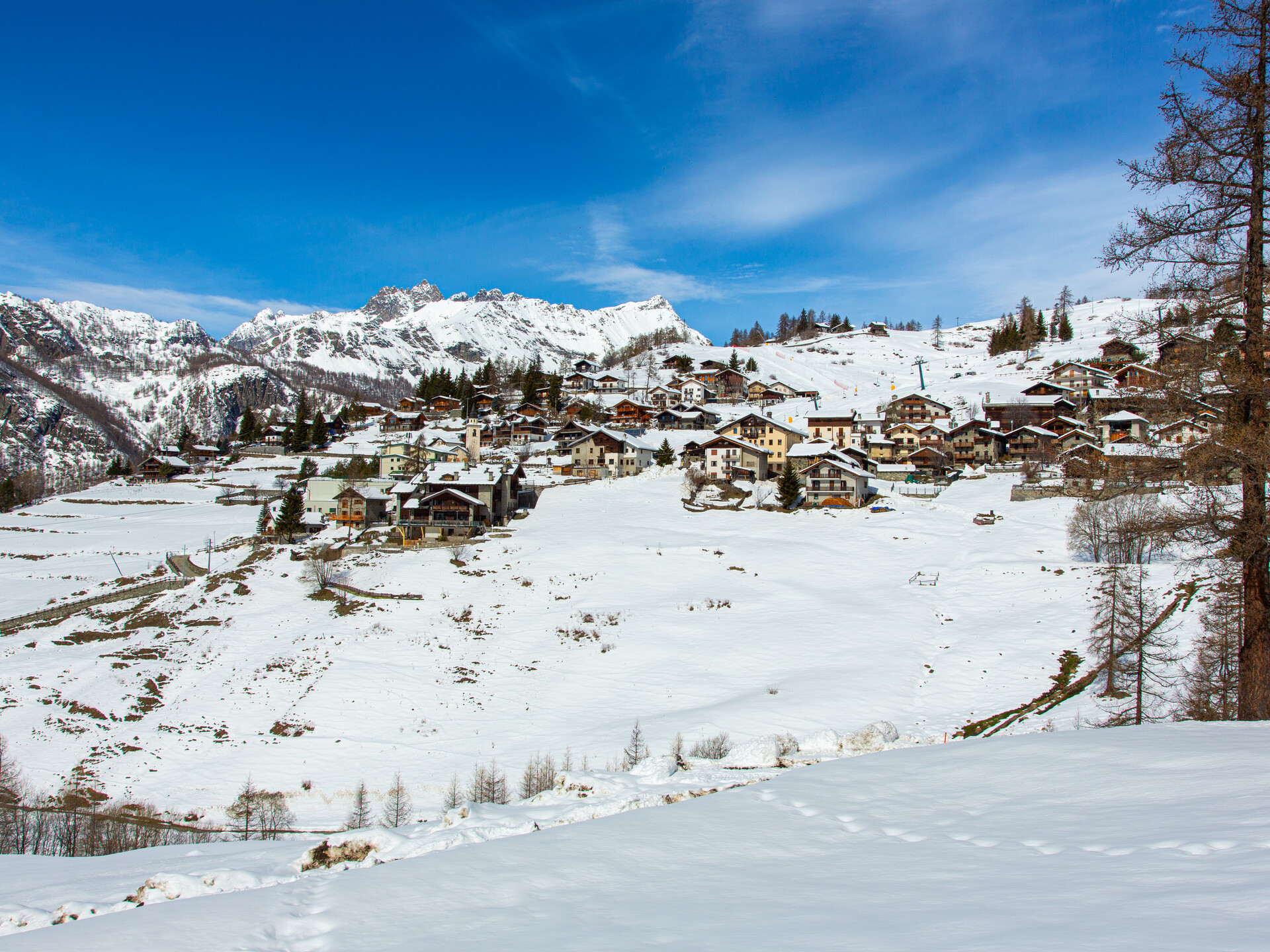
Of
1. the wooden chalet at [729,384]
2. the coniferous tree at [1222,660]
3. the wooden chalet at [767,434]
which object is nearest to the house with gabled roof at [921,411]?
the wooden chalet at [767,434]

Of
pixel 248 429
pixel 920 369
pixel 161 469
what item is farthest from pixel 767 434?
pixel 248 429

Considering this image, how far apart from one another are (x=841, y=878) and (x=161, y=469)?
10879 centimetres

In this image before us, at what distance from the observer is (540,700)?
28406mm

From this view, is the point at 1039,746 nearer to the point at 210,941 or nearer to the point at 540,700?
the point at 210,941

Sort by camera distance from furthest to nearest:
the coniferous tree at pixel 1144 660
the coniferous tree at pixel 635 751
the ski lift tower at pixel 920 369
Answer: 1. the ski lift tower at pixel 920 369
2. the coniferous tree at pixel 635 751
3. the coniferous tree at pixel 1144 660

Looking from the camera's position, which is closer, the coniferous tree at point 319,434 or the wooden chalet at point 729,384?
the coniferous tree at point 319,434

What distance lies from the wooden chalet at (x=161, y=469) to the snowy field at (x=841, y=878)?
329 ft

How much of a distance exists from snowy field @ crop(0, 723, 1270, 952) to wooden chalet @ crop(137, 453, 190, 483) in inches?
3953

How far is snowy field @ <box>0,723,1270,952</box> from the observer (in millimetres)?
3670

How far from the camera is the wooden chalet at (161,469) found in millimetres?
88625

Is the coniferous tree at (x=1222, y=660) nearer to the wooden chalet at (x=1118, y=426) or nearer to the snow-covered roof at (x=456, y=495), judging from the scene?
the snow-covered roof at (x=456, y=495)

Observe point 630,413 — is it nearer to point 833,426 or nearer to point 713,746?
point 833,426

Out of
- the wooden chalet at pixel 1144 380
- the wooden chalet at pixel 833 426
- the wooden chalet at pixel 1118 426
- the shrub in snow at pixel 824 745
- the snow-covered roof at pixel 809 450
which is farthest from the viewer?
the wooden chalet at pixel 833 426

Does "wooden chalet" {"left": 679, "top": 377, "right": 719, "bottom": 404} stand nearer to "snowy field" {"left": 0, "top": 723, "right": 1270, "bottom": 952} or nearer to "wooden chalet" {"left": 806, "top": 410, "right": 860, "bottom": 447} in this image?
"wooden chalet" {"left": 806, "top": 410, "right": 860, "bottom": 447}
